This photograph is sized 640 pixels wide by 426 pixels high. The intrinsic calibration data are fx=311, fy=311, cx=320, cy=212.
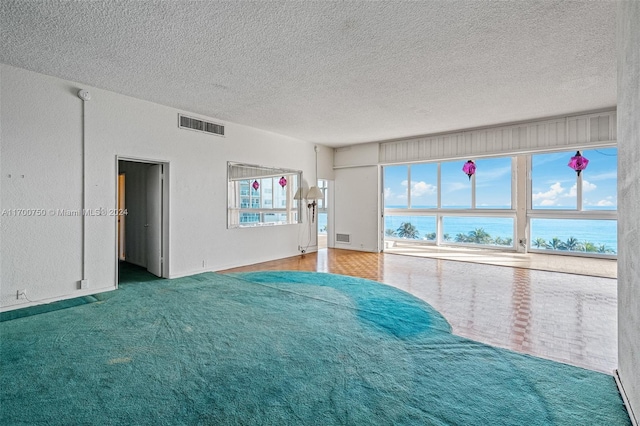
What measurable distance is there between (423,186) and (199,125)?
22.5ft

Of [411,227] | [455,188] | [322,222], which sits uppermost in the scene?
[455,188]

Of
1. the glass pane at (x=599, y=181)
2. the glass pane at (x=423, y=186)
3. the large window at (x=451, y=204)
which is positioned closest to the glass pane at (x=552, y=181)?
the glass pane at (x=599, y=181)

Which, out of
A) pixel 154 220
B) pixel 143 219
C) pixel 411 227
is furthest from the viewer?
pixel 411 227

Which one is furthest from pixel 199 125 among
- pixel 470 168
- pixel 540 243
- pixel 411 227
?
pixel 540 243

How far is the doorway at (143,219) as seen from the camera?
5.42 m

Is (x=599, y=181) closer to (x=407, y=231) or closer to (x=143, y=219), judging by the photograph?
(x=407, y=231)

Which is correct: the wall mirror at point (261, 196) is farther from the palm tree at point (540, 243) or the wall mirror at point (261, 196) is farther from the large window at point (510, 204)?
the palm tree at point (540, 243)

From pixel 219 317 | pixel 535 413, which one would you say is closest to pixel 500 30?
pixel 535 413

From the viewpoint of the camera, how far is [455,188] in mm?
9156

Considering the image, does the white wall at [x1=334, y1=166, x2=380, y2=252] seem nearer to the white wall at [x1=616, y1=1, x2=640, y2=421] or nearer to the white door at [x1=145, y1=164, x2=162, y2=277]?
the white door at [x1=145, y1=164, x2=162, y2=277]

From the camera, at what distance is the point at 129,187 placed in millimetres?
6621

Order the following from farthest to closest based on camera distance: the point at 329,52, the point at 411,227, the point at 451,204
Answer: the point at 411,227 → the point at 451,204 → the point at 329,52

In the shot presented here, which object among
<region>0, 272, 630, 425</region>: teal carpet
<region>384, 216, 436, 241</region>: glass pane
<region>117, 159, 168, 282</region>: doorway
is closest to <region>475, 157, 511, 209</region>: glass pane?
<region>384, 216, 436, 241</region>: glass pane

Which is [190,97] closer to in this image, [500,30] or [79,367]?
[79,367]
